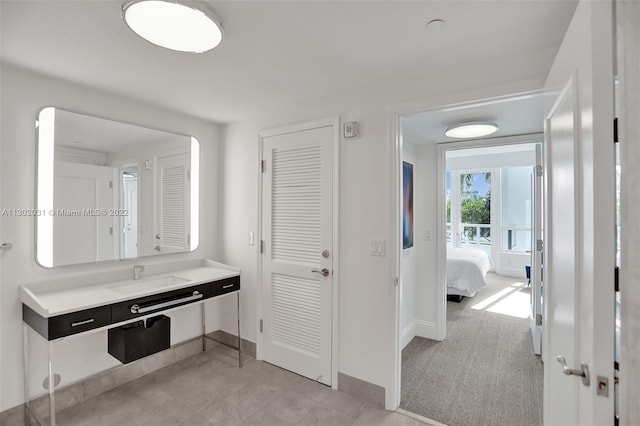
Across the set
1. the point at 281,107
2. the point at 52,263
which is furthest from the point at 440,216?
the point at 52,263

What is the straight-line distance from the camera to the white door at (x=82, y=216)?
84.4 inches

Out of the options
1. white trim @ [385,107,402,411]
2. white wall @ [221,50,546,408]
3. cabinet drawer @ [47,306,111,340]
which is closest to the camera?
cabinet drawer @ [47,306,111,340]

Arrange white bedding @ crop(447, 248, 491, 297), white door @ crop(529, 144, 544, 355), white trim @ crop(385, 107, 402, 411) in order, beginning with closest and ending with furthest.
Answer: white trim @ crop(385, 107, 402, 411)
white door @ crop(529, 144, 544, 355)
white bedding @ crop(447, 248, 491, 297)

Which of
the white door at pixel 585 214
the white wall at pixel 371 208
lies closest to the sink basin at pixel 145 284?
the white wall at pixel 371 208

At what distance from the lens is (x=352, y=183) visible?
2.33 meters

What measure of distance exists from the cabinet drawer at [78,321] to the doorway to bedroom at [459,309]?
2.02 m

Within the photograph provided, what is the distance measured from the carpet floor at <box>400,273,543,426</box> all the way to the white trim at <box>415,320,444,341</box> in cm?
6

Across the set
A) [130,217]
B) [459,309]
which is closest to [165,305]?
[130,217]

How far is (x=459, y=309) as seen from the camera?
4.36 meters

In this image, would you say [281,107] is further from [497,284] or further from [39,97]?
[497,284]

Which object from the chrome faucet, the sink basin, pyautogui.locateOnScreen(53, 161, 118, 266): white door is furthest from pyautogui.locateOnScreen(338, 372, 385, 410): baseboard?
pyautogui.locateOnScreen(53, 161, 118, 266): white door

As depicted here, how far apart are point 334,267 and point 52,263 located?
1973 millimetres

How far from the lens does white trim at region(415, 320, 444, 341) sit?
3.36 meters

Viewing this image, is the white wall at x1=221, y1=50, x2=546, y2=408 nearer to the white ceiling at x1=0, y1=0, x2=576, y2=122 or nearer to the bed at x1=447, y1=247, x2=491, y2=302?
the white ceiling at x1=0, y1=0, x2=576, y2=122
